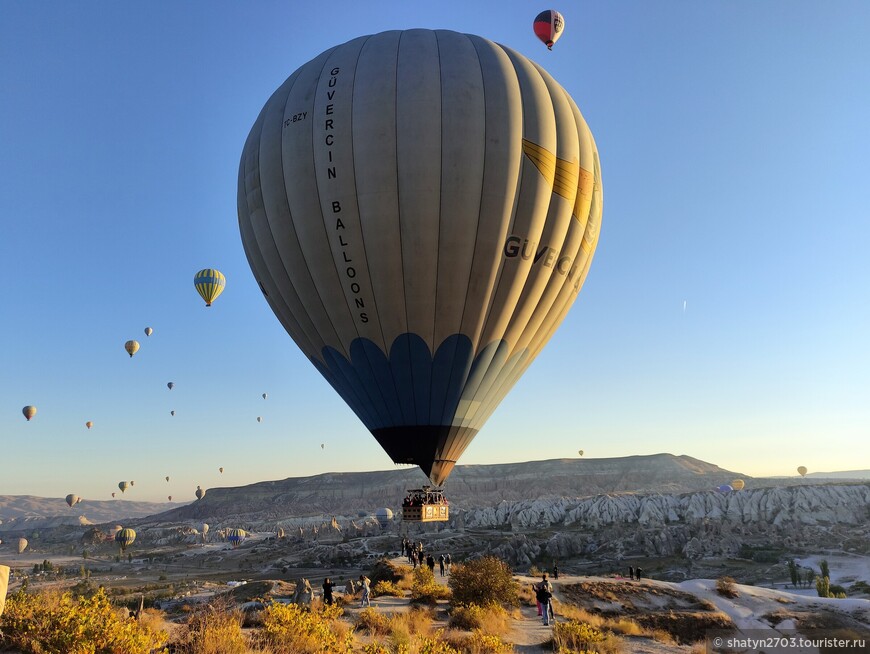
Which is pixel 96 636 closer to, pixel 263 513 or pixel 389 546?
pixel 389 546

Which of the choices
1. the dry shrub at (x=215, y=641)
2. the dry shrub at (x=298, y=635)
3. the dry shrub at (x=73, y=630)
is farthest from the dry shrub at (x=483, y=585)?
the dry shrub at (x=73, y=630)

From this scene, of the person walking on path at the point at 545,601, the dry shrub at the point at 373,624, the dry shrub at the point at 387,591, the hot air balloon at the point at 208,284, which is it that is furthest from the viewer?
the hot air balloon at the point at 208,284

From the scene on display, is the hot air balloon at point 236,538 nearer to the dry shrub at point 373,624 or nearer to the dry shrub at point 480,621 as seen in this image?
the dry shrub at point 480,621

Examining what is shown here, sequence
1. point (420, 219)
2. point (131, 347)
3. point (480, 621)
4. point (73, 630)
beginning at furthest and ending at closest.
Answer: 1. point (131, 347)
2. point (420, 219)
3. point (480, 621)
4. point (73, 630)

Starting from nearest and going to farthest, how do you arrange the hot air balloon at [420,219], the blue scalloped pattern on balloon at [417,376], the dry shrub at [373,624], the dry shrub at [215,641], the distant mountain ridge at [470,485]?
the dry shrub at [215,641]
the dry shrub at [373,624]
the hot air balloon at [420,219]
the blue scalloped pattern on balloon at [417,376]
the distant mountain ridge at [470,485]

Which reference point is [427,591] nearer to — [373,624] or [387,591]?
[387,591]

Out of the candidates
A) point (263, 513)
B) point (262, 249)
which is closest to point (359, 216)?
point (262, 249)

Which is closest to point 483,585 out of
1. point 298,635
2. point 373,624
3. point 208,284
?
point 373,624
